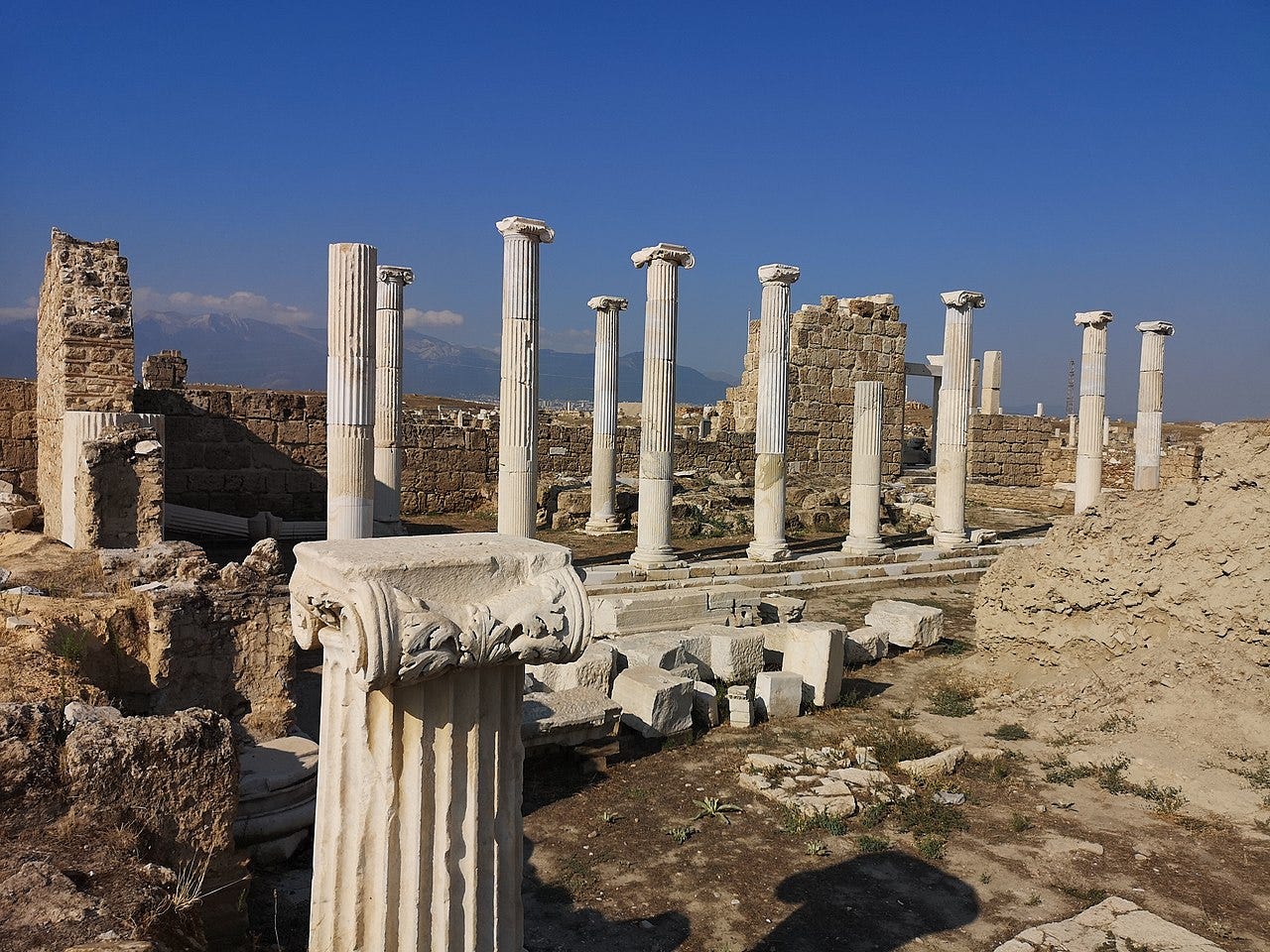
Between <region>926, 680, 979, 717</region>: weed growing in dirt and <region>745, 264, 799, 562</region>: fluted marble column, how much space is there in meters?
6.14

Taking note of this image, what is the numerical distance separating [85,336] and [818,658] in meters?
9.16

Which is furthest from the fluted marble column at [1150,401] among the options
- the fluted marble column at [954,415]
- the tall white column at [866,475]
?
the tall white column at [866,475]

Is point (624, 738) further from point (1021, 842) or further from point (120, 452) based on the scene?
point (120, 452)

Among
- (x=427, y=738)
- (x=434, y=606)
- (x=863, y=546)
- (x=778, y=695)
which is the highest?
(x=434, y=606)

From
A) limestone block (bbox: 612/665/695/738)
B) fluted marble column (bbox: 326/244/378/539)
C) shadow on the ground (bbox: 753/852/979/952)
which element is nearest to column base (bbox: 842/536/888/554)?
fluted marble column (bbox: 326/244/378/539)

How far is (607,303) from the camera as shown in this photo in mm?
19672

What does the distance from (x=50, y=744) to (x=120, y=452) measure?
6979mm

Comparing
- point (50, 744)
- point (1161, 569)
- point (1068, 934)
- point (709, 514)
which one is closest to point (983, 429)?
point (709, 514)

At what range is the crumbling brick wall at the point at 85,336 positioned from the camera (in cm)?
1078

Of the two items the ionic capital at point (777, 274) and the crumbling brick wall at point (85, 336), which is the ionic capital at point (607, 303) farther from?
the crumbling brick wall at point (85, 336)

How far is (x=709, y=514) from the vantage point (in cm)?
1961

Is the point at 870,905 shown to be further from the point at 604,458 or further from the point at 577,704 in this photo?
the point at 604,458

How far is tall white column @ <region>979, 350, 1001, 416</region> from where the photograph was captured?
119ft

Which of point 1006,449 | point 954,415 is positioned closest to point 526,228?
point 954,415
